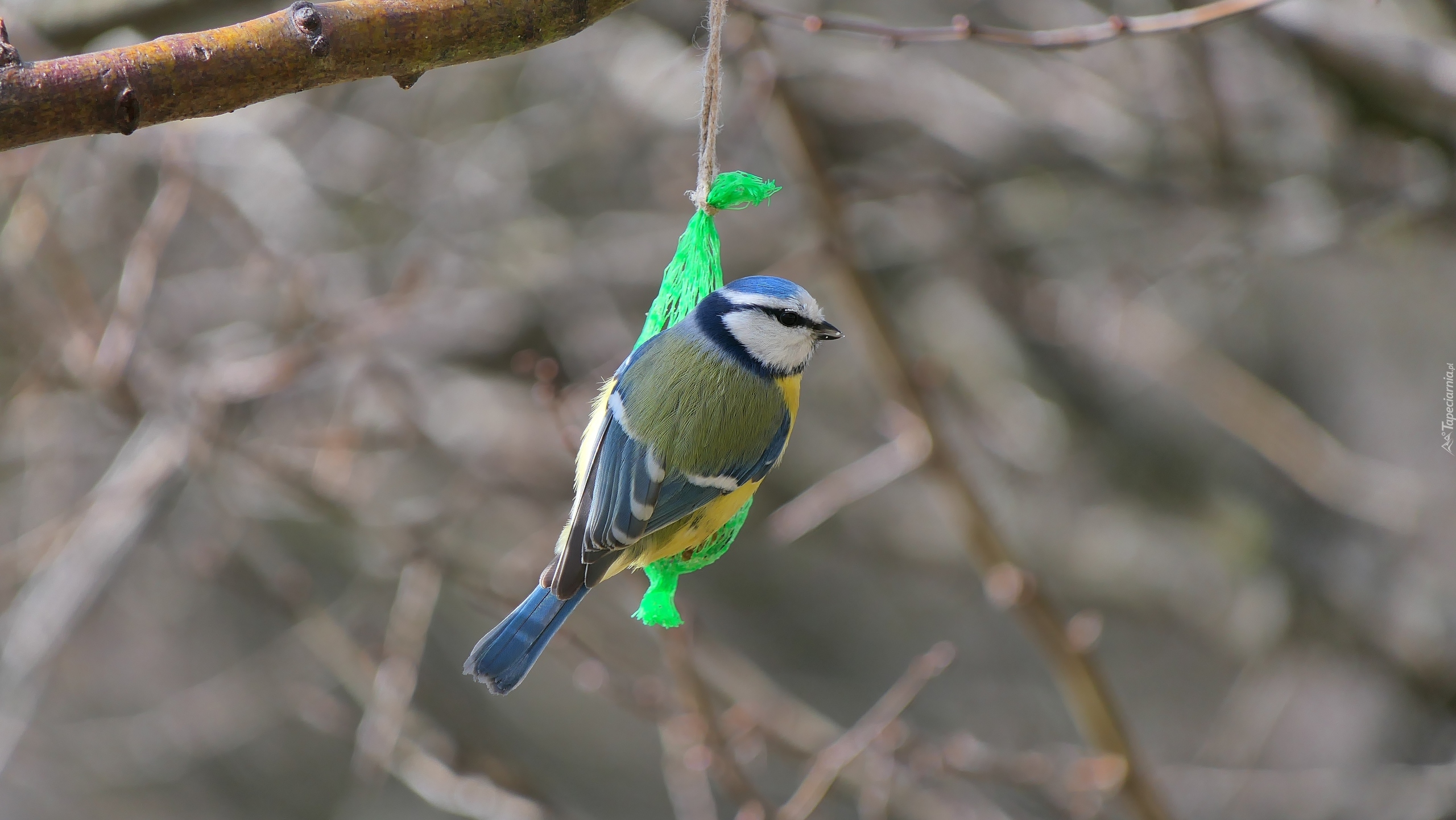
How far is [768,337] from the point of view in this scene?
1.67m

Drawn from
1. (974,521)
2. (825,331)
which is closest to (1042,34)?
(825,331)

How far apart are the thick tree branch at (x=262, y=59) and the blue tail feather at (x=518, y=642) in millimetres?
715

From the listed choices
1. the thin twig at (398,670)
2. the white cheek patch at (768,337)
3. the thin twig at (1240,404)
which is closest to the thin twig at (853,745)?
the white cheek patch at (768,337)

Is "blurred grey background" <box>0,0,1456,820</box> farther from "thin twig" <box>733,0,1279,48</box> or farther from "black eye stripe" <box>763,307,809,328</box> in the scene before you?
"black eye stripe" <box>763,307,809,328</box>

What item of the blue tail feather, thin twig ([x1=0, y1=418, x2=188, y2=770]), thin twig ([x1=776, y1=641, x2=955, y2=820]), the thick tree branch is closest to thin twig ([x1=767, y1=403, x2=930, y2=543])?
thin twig ([x1=776, y1=641, x2=955, y2=820])

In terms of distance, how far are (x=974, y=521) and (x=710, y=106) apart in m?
1.12

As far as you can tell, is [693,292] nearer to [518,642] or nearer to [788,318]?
[788,318]

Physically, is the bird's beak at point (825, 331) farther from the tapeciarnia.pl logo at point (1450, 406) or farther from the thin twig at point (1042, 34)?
the tapeciarnia.pl logo at point (1450, 406)

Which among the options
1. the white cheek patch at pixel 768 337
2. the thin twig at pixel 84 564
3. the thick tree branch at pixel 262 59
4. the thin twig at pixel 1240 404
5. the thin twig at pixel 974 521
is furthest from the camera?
the thin twig at pixel 1240 404

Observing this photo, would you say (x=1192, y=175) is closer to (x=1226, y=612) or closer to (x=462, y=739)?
(x=1226, y=612)

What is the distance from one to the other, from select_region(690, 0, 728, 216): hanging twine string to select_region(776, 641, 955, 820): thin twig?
940mm

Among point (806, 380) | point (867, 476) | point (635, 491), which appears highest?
point (635, 491)

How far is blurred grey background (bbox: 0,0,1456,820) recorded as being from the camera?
99.2 inches

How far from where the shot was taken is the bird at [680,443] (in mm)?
1554
